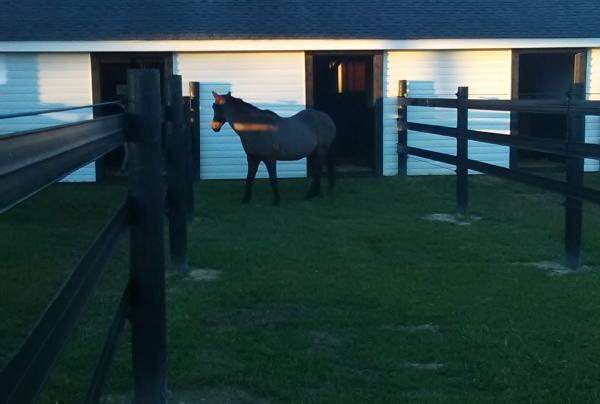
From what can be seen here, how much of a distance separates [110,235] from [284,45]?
12.5 meters

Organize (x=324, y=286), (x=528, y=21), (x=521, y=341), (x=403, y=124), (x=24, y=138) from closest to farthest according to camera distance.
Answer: (x=24, y=138), (x=521, y=341), (x=324, y=286), (x=403, y=124), (x=528, y=21)

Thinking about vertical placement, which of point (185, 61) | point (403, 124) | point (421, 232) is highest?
point (185, 61)

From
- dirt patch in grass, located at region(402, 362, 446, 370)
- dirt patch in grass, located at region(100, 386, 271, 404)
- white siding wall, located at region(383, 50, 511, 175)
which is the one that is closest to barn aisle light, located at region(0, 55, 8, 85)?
white siding wall, located at region(383, 50, 511, 175)

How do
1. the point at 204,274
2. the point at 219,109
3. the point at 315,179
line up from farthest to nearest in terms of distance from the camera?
the point at 315,179
the point at 219,109
the point at 204,274

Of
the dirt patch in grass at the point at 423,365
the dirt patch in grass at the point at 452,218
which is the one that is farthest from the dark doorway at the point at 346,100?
the dirt patch in grass at the point at 423,365

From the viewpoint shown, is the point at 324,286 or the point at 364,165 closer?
the point at 324,286

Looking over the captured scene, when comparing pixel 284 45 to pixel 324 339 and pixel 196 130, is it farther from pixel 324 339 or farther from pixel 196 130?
pixel 324 339

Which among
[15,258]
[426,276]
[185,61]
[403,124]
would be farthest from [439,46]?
[15,258]

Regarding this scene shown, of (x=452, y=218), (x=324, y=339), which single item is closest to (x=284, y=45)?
(x=452, y=218)

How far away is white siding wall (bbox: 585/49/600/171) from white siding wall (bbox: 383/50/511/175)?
148cm

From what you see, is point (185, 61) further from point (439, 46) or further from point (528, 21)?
point (528, 21)

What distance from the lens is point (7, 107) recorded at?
49.3 ft

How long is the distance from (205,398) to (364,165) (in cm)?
→ 1254

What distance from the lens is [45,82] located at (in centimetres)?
1502
